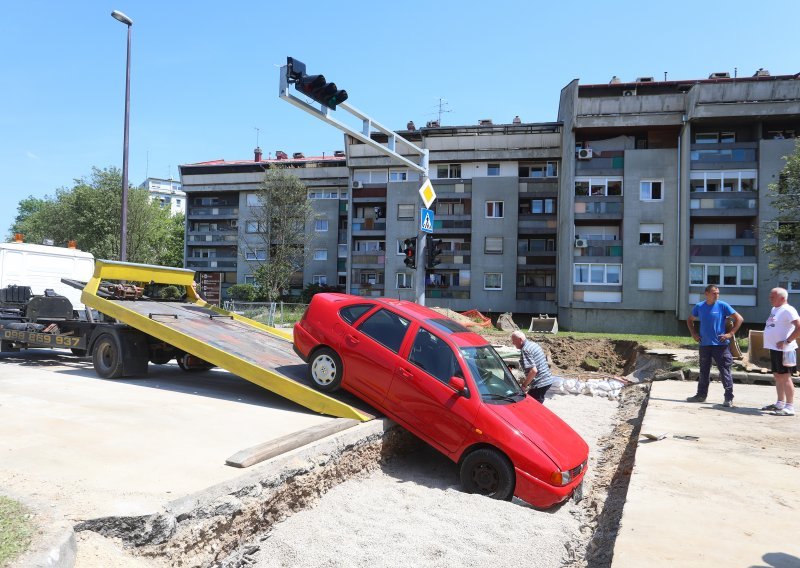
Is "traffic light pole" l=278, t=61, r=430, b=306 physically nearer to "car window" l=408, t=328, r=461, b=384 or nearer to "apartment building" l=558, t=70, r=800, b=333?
"car window" l=408, t=328, r=461, b=384

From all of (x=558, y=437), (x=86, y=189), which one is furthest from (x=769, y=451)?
(x=86, y=189)

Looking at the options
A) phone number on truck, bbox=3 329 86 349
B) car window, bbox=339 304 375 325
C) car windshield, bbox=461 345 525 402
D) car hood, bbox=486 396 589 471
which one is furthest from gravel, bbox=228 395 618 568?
phone number on truck, bbox=3 329 86 349

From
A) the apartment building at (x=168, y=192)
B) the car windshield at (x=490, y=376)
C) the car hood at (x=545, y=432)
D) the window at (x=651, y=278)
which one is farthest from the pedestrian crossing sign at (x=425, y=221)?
the apartment building at (x=168, y=192)

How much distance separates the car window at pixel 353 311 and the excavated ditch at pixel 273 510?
146cm

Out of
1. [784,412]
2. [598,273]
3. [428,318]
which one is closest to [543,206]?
[598,273]

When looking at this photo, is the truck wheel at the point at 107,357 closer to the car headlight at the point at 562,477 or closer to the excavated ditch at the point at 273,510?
the excavated ditch at the point at 273,510

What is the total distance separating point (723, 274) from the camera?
1315 inches

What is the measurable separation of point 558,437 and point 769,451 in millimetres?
2554

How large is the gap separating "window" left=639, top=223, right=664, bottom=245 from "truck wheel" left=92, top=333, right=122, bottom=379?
108 ft

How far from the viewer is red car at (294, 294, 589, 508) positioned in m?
5.66

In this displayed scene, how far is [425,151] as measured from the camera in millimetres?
14875

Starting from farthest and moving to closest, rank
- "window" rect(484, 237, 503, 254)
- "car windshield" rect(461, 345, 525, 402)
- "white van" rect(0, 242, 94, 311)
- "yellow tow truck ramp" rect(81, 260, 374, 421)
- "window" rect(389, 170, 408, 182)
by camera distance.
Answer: "window" rect(389, 170, 408, 182), "window" rect(484, 237, 503, 254), "white van" rect(0, 242, 94, 311), "yellow tow truck ramp" rect(81, 260, 374, 421), "car windshield" rect(461, 345, 525, 402)

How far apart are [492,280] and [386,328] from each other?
35706 mm

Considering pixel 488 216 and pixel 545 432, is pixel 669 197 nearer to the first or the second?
pixel 488 216
